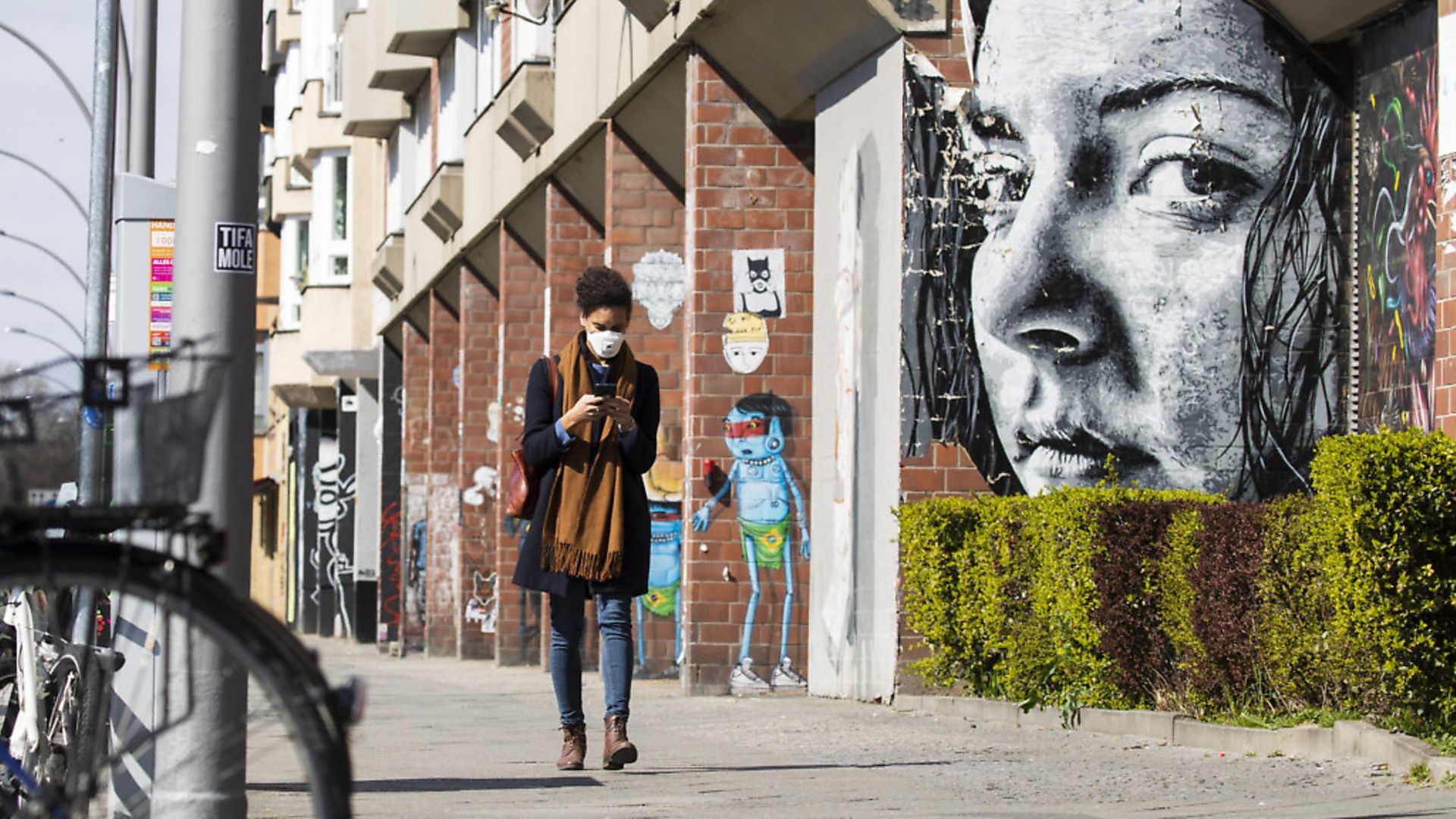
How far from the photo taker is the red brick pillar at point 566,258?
22.8 metres

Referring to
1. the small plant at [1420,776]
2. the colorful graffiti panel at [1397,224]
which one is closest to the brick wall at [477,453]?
the colorful graffiti panel at [1397,224]

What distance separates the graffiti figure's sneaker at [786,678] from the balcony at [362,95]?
67.5 ft

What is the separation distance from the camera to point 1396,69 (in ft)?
44.2

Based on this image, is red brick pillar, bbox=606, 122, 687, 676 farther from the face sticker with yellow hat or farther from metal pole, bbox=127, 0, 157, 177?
metal pole, bbox=127, 0, 157, 177

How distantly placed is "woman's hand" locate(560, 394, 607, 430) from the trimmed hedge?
2822 mm

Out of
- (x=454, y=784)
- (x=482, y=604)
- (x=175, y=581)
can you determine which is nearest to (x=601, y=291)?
(x=454, y=784)

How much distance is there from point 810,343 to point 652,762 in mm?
7097

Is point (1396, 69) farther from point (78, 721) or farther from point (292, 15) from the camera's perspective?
point (292, 15)

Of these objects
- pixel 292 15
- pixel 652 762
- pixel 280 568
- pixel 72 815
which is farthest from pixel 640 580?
pixel 280 568

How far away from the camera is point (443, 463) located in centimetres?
3166

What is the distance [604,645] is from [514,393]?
16.4m

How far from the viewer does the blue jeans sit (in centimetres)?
921

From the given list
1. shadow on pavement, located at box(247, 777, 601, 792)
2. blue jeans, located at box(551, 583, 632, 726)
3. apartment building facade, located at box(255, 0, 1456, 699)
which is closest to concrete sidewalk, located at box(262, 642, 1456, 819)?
shadow on pavement, located at box(247, 777, 601, 792)

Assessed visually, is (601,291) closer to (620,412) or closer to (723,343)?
(620,412)
